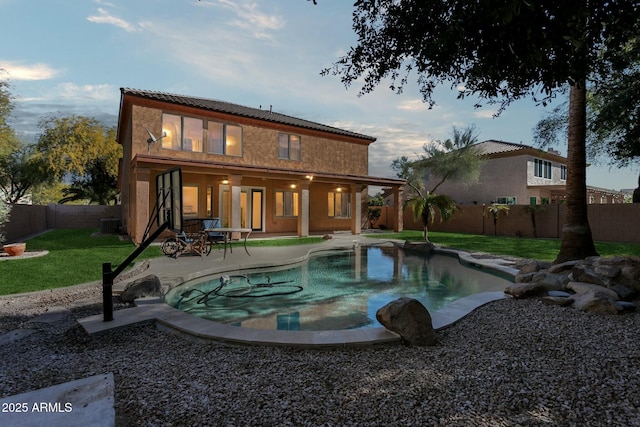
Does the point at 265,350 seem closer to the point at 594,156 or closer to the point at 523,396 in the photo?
the point at 523,396

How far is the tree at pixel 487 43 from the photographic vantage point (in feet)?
12.3

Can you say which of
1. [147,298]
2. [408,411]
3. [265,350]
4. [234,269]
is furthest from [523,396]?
[234,269]

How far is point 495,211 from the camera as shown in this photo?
773 inches

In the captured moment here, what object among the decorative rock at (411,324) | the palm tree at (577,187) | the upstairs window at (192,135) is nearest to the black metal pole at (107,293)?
the decorative rock at (411,324)

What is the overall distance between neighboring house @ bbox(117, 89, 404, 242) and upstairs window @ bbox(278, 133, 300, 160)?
0.06m

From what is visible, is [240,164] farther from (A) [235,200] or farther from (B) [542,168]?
(B) [542,168]

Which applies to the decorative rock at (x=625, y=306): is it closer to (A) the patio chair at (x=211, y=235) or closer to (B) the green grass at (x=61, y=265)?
(B) the green grass at (x=61, y=265)

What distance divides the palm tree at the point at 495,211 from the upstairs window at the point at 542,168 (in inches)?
311

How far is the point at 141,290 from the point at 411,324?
14.9ft

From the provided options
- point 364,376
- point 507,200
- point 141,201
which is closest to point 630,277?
point 364,376

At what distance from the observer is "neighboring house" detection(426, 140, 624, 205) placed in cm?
2420

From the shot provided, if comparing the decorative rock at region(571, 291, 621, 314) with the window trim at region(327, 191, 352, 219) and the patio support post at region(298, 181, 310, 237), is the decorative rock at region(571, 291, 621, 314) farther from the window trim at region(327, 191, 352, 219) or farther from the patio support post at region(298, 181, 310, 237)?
the window trim at region(327, 191, 352, 219)

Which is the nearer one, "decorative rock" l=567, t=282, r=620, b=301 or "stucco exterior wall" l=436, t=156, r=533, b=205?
"decorative rock" l=567, t=282, r=620, b=301

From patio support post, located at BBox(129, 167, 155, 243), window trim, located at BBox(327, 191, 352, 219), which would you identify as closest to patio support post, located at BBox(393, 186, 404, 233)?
window trim, located at BBox(327, 191, 352, 219)
